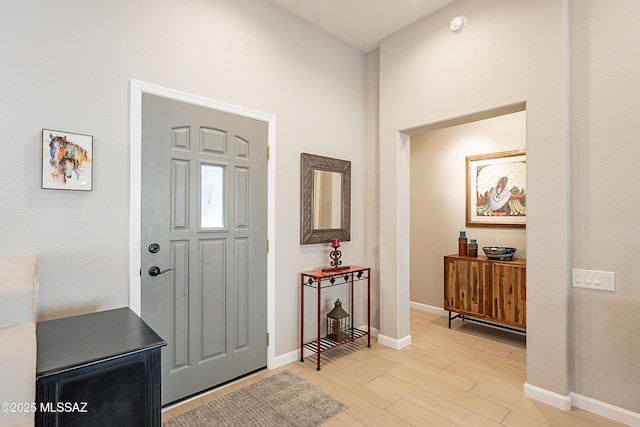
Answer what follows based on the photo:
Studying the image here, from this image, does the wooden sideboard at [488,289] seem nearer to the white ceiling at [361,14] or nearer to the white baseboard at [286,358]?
the white baseboard at [286,358]

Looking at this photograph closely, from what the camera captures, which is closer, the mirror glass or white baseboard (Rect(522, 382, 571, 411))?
white baseboard (Rect(522, 382, 571, 411))

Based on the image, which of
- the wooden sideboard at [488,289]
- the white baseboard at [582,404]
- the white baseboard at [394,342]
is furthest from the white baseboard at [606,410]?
the white baseboard at [394,342]

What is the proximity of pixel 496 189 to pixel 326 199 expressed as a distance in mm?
2210

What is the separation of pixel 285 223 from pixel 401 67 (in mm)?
2022

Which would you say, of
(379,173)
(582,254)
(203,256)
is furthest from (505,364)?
(203,256)

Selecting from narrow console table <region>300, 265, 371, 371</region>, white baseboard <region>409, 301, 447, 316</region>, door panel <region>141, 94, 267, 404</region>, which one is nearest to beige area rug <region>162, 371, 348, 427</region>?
door panel <region>141, 94, 267, 404</region>

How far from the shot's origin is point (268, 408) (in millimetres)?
2223

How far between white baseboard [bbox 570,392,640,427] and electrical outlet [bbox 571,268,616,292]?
2.59ft

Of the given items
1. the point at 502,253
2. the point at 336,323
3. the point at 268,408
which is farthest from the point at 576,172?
the point at 268,408

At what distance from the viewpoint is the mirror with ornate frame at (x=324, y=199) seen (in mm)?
Result: 3088

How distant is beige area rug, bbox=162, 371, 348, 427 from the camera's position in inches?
81.9

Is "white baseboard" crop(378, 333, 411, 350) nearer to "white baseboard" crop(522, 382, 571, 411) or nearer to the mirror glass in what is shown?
"white baseboard" crop(522, 382, 571, 411)

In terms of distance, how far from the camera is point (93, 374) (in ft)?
3.91

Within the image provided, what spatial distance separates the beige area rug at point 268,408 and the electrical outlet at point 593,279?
1902 millimetres
